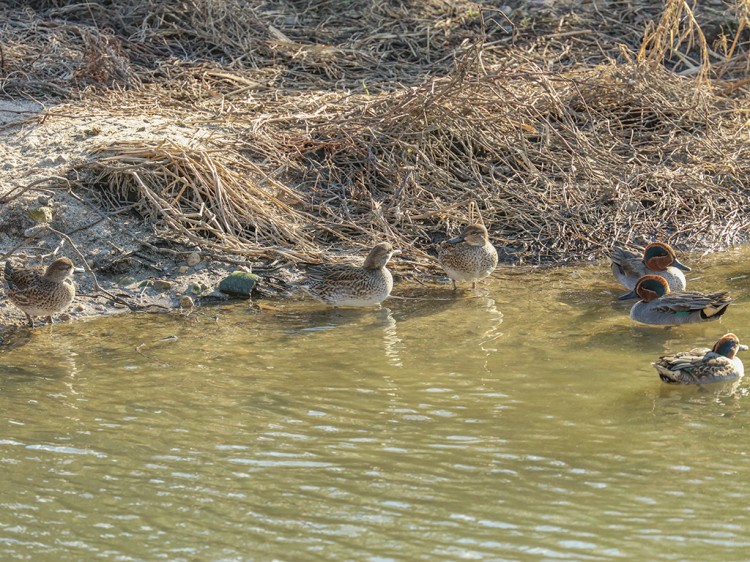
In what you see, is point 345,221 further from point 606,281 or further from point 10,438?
point 10,438

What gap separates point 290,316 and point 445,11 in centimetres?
769

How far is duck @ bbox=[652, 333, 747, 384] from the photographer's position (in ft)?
24.2

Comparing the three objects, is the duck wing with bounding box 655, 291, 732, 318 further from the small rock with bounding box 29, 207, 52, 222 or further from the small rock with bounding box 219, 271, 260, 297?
the small rock with bounding box 29, 207, 52, 222

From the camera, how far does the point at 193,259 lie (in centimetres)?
1011

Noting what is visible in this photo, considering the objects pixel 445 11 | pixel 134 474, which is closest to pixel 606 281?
pixel 134 474

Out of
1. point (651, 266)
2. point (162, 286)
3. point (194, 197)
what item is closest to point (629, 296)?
point (651, 266)

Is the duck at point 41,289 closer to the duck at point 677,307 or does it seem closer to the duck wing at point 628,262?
the duck at point 677,307

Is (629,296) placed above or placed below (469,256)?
below

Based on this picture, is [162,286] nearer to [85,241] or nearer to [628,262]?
[85,241]

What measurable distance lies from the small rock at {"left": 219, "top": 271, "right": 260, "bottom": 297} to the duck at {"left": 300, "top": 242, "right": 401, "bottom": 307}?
A: 1.62ft

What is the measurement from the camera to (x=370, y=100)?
12797 millimetres

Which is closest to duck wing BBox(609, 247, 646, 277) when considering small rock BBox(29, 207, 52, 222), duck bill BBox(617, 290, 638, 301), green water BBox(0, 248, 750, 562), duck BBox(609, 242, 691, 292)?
duck BBox(609, 242, 691, 292)

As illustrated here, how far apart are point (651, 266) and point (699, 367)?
2.62 m

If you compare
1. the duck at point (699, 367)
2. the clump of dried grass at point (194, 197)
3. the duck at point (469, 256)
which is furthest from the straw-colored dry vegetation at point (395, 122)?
the duck at point (699, 367)
